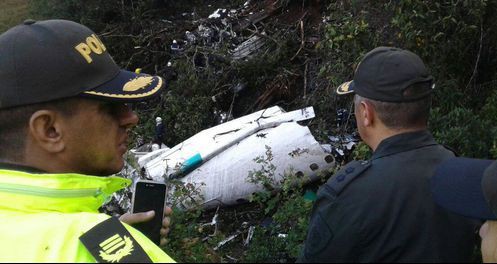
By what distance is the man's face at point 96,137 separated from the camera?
5.46 feet

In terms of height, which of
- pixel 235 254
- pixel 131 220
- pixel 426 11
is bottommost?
pixel 235 254

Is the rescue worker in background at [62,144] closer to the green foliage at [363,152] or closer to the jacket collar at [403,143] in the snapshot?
the jacket collar at [403,143]

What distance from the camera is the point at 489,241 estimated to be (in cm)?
195

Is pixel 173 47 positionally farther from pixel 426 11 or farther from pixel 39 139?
pixel 39 139

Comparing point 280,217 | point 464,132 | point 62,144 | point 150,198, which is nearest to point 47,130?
point 62,144

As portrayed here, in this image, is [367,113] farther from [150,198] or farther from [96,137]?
[96,137]

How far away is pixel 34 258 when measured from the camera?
1.23m

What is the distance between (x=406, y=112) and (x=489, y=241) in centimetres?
57

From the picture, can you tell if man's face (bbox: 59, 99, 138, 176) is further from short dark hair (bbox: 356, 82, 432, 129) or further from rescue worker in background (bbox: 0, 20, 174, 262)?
short dark hair (bbox: 356, 82, 432, 129)

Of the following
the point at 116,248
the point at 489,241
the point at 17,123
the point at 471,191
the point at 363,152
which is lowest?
the point at 363,152

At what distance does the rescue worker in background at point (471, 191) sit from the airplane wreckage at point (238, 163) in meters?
2.41

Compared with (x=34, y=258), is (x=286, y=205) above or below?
below

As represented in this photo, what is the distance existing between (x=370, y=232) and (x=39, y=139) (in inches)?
44.8

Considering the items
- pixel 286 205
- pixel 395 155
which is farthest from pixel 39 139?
pixel 286 205
